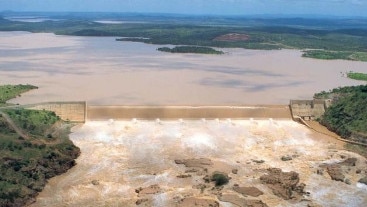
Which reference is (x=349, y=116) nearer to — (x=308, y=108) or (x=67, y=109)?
(x=308, y=108)

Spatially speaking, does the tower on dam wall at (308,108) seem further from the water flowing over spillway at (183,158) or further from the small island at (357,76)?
the small island at (357,76)

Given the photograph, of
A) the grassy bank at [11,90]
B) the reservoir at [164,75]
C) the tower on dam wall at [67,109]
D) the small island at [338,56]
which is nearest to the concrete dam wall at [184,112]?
the tower on dam wall at [67,109]

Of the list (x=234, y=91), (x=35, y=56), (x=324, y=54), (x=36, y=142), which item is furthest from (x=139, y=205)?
(x=324, y=54)

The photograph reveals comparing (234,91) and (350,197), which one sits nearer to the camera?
(350,197)

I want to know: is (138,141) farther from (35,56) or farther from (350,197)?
(35,56)

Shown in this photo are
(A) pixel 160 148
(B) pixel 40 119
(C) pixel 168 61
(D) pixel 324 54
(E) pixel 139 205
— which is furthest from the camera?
(D) pixel 324 54

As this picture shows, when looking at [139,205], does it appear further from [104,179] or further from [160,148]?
[160,148]

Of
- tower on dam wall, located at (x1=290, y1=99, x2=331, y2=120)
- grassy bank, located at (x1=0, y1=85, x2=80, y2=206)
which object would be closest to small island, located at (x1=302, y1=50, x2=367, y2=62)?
tower on dam wall, located at (x1=290, y1=99, x2=331, y2=120)

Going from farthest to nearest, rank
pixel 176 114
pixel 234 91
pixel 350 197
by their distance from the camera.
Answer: pixel 234 91 → pixel 176 114 → pixel 350 197

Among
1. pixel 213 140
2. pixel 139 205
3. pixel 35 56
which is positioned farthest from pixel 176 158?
pixel 35 56
